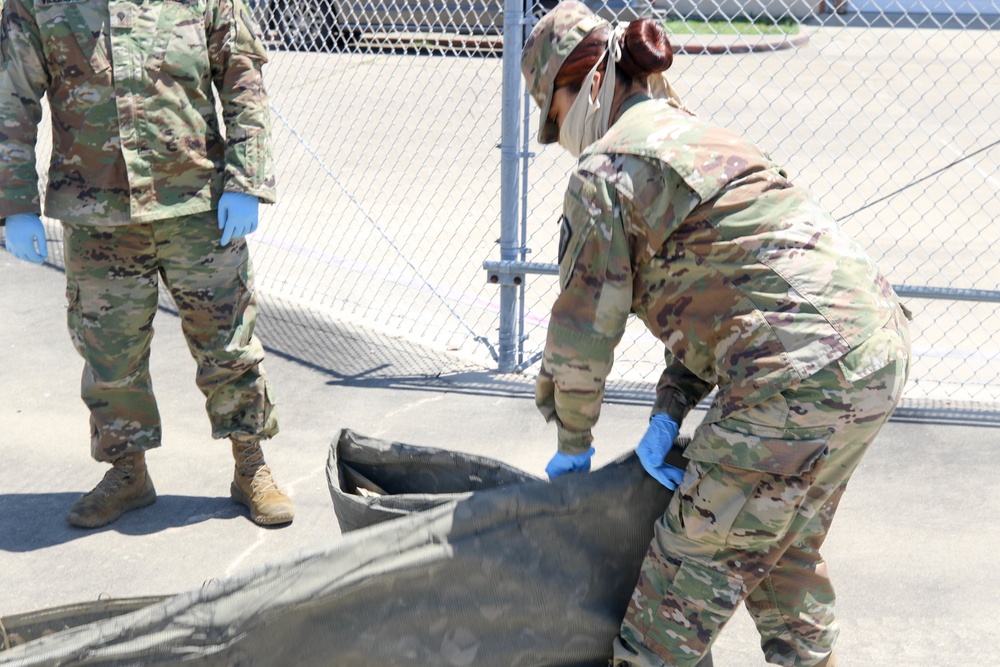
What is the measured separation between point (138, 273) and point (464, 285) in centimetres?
300

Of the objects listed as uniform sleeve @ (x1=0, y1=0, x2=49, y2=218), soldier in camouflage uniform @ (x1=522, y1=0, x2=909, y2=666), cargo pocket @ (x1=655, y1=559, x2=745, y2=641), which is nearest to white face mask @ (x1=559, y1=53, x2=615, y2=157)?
soldier in camouflage uniform @ (x1=522, y1=0, x2=909, y2=666)

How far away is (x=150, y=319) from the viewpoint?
12.1 ft

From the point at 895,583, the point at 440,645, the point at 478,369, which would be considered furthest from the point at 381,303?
the point at 440,645

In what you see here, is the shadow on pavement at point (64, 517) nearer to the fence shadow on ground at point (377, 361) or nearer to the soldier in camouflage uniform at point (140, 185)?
the soldier in camouflage uniform at point (140, 185)

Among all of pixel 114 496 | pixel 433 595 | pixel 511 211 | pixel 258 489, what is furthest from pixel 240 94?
pixel 433 595

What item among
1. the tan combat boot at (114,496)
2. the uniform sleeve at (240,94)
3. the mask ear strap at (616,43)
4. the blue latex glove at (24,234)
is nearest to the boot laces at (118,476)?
the tan combat boot at (114,496)

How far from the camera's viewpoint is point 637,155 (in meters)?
2.18

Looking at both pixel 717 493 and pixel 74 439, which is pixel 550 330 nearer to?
pixel 717 493

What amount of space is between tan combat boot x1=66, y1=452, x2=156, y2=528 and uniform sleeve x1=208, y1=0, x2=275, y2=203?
1.12 meters

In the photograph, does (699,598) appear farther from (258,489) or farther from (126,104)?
(126,104)

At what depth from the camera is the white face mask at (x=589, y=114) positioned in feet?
7.55

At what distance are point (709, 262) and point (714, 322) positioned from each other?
0.43ft

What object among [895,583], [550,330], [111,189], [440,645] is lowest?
[895,583]

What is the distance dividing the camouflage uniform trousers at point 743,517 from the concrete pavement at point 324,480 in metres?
0.81
